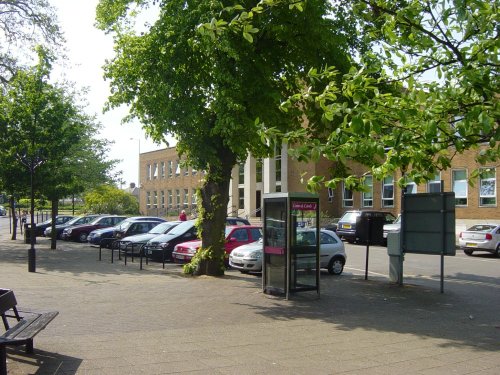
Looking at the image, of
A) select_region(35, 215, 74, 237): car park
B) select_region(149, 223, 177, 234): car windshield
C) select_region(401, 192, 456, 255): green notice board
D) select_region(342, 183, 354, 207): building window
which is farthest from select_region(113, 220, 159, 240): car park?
select_region(342, 183, 354, 207): building window

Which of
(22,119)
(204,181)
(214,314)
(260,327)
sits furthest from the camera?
(22,119)

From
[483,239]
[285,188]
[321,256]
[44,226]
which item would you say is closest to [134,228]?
[321,256]

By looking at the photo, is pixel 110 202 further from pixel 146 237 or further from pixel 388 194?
pixel 146 237

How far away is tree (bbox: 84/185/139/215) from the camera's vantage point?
5020cm

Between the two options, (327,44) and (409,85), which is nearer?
(409,85)

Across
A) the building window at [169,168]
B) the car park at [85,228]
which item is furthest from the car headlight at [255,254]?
the building window at [169,168]

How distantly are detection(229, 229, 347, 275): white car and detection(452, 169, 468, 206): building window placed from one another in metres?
22.2

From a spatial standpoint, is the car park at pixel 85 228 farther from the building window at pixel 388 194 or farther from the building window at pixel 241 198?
the building window at pixel 241 198

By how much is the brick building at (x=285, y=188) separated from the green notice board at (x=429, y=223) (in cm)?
121

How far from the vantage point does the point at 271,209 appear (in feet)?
39.7

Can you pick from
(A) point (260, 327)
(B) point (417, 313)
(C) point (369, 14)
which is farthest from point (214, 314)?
(C) point (369, 14)

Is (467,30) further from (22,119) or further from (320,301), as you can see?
(22,119)

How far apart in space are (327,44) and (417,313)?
6.50 metres

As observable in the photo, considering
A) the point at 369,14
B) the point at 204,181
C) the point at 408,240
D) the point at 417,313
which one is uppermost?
the point at 369,14
